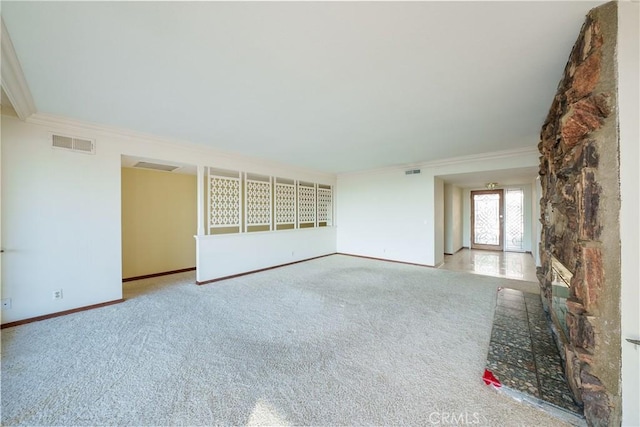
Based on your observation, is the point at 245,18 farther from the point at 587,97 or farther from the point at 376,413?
the point at 376,413

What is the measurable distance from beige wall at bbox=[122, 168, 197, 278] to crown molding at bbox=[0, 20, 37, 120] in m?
2.10

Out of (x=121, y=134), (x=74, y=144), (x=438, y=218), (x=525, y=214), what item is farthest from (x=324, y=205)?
(x=525, y=214)

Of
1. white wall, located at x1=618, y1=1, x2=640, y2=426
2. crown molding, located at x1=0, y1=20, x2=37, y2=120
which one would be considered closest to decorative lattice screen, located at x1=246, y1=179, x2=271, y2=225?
crown molding, located at x1=0, y1=20, x2=37, y2=120

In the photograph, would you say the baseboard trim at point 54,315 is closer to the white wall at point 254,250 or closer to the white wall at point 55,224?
the white wall at point 55,224

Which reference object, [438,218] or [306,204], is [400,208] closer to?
[438,218]

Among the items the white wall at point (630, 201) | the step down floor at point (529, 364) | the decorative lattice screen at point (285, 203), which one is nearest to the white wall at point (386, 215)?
the decorative lattice screen at point (285, 203)

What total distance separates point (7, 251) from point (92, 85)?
2.29 m

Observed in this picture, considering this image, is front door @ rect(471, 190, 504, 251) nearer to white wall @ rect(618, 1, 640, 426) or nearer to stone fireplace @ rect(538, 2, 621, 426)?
stone fireplace @ rect(538, 2, 621, 426)

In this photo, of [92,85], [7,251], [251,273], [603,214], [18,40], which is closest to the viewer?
[603,214]

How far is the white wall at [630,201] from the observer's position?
1244mm

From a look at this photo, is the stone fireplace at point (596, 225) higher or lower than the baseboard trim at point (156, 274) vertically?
higher

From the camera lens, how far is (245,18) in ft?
4.86

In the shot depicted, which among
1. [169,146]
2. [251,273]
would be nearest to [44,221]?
[169,146]

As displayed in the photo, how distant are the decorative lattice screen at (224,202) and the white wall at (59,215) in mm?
1197
